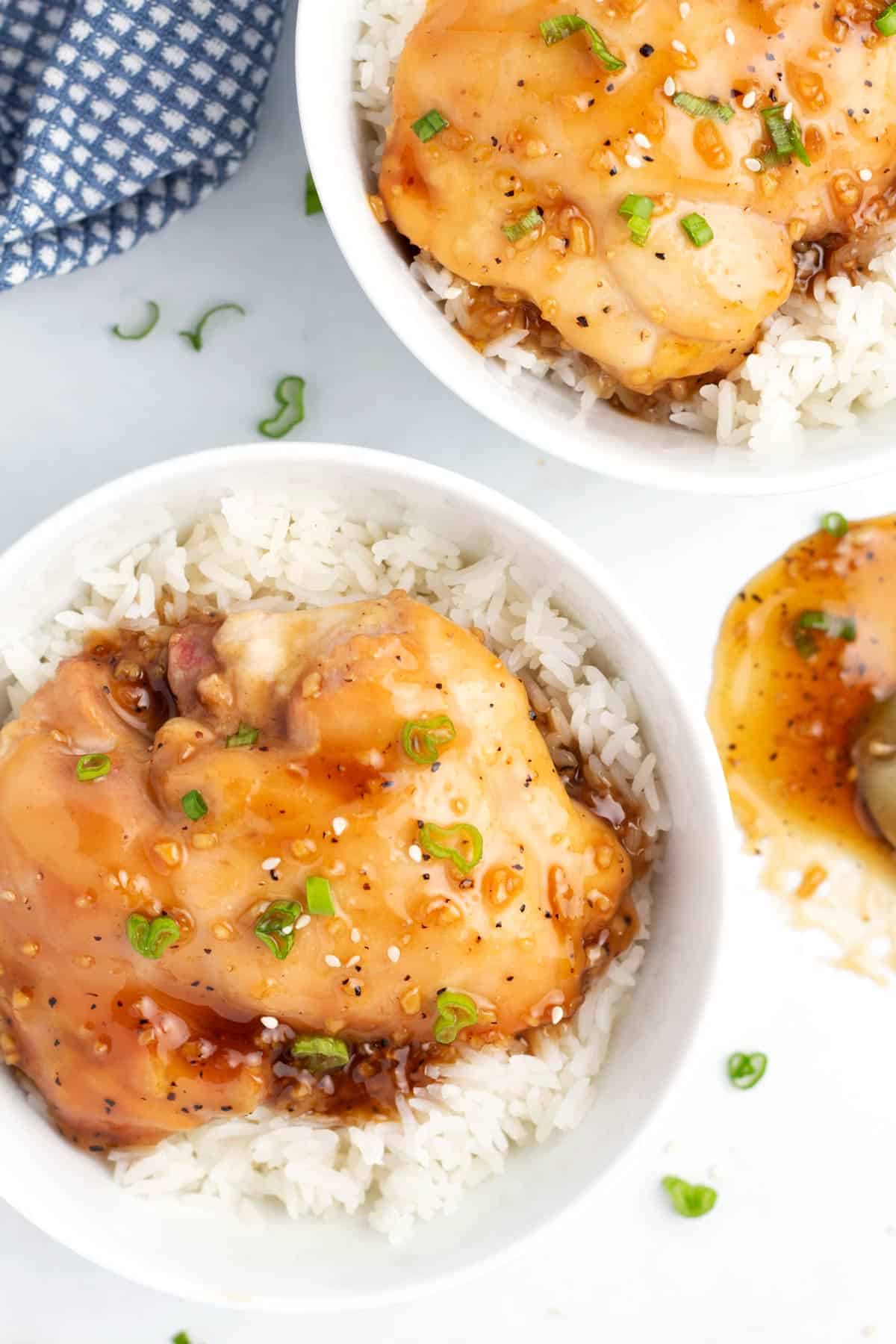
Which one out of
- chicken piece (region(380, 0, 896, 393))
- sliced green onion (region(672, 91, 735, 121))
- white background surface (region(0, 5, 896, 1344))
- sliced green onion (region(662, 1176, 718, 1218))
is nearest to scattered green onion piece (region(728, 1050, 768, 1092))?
white background surface (region(0, 5, 896, 1344))

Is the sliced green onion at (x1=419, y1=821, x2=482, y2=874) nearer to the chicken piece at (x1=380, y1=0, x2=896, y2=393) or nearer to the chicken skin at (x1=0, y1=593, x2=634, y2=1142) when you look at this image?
the chicken skin at (x1=0, y1=593, x2=634, y2=1142)

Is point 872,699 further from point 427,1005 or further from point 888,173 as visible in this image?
point 427,1005

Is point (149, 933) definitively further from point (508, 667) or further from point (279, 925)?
point (508, 667)

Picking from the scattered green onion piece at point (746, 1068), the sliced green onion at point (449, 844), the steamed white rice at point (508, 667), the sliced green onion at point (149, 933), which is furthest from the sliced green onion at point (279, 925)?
the scattered green onion piece at point (746, 1068)

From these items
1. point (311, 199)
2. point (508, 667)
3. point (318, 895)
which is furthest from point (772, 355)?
point (318, 895)

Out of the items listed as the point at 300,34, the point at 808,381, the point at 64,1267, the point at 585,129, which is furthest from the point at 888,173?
the point at 64,1267

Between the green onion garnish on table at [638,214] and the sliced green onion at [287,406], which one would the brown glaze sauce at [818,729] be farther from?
the sliced green onion at [287,406]
